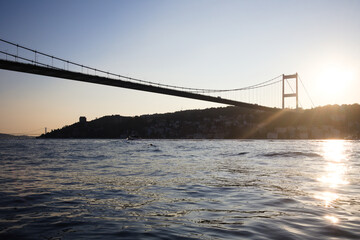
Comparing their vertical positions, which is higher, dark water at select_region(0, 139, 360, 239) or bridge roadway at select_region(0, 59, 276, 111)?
bridge roadway at select_region(0, 59, 276, 111)

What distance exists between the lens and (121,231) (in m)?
3.42

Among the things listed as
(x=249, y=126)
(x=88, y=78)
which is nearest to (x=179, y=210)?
(x=88, y=78)

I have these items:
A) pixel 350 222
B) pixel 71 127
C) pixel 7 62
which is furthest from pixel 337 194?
pixel 71 127

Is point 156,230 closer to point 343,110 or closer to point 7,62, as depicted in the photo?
point 7,62

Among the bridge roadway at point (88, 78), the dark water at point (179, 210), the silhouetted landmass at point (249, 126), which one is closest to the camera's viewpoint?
the dark water at point (179, 210)

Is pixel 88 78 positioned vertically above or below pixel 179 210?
above

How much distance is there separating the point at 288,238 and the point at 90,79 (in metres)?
37.5

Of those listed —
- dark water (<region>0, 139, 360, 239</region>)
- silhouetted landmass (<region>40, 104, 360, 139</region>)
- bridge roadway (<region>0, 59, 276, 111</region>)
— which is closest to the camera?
dark water (<region>0, 139, 360, 239</region>)

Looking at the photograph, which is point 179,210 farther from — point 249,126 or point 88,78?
point 249,126

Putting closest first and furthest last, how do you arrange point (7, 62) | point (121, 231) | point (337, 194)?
point (121, 231)
point (337, 194)
point (7, 62)

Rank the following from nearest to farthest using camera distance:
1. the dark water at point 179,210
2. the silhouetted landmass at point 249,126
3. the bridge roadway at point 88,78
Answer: the dark water at point 179,210 → the bridge roadway at point 88,78 → the silhouetted landmass at point 249,126

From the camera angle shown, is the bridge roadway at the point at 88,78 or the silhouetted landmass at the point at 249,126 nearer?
the bridge roadway at the point at 88,78

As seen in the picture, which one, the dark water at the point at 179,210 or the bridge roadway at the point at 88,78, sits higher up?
the bridge roadway at the point at 88,78

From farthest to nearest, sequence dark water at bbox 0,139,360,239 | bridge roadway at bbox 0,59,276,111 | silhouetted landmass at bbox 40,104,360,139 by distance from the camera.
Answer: silhouetted landmass at bbox 40,104,360,139
bridge roadway at bbox 0,59,276,111
dark water at bbox 0,139,360,239
